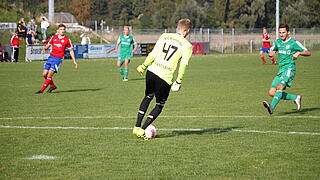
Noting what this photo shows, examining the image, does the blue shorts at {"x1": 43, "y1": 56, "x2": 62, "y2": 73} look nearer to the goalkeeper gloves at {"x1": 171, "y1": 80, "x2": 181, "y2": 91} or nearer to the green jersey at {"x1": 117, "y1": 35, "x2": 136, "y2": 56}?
the green jersey at {"x1": 117, "y1": 35, "x2": 136, "y2": 56}

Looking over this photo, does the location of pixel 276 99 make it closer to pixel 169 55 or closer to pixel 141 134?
pixel 169 55

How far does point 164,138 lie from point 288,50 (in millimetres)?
4336

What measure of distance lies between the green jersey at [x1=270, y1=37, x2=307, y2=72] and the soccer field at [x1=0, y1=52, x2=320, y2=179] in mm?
1060

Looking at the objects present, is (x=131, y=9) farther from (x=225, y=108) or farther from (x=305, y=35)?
(x=225, y=108)

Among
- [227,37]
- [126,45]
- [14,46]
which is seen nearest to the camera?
[126,45]

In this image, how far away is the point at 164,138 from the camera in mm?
9453

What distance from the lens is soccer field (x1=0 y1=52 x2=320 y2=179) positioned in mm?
7109

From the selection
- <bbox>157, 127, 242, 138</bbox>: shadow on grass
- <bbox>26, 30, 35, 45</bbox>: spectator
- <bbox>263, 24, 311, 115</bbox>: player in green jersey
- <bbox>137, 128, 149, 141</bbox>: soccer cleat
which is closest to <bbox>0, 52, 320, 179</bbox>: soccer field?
<bbox>157, 127, 242, 138</bbox>: shadow on grass

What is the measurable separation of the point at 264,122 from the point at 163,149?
3.40 metres

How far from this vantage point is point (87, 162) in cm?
A: 755

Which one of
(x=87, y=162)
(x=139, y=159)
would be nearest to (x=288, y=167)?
(x=139, y=159)

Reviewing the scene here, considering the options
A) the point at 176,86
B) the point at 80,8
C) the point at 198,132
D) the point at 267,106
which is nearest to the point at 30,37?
the point at 267,106

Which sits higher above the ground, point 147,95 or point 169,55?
point 169,55

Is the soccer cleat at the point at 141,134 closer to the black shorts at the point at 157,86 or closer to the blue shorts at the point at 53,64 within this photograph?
the black shorts at the point at 157,86
